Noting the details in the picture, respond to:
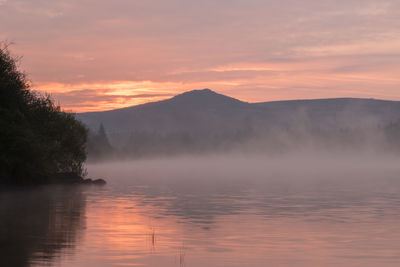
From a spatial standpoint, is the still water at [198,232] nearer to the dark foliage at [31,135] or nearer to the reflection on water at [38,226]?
the reflection on water at [38,226]

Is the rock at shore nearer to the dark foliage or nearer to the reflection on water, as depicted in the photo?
the dark foliage

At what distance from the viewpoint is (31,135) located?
65375mm

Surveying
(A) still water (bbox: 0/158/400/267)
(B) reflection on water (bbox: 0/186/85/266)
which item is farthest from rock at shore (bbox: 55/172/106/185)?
(A) still water (bbox: 0/158/400/267)

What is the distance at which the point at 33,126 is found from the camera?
76.7 metres

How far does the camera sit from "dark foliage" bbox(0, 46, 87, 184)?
62.6 m

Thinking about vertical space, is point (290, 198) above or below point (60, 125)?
below

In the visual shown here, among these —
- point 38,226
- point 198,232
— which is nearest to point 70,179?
point 38,226

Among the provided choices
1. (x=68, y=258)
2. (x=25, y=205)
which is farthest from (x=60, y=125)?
(x=68, y=258)

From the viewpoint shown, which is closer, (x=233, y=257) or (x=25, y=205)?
(x=233, y=257)

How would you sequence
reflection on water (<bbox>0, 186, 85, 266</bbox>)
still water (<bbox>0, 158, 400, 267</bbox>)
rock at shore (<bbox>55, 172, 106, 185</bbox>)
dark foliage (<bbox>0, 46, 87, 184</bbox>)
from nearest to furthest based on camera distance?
still water (<bbox>0, 158, 400, 267</bbox>) → reflection on water (<bbox>0, 186, 85, 266</bbox>) → dark foliage (<bbox>0, 46, 87, 184</bbox>) → rock at shore (<bbox>55, 172, 106, 185</bbox>)

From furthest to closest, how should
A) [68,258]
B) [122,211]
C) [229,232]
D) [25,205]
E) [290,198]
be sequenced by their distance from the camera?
[290,198] → [25,205] → [122,211] → [229,232] → [68,258]

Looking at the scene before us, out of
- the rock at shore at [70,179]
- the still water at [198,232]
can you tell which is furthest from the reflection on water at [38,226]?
the rock at shore at [70,179]

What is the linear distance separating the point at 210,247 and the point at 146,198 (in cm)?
3383

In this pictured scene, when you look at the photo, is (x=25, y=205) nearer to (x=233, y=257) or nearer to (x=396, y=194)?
(x=233, y=257)
